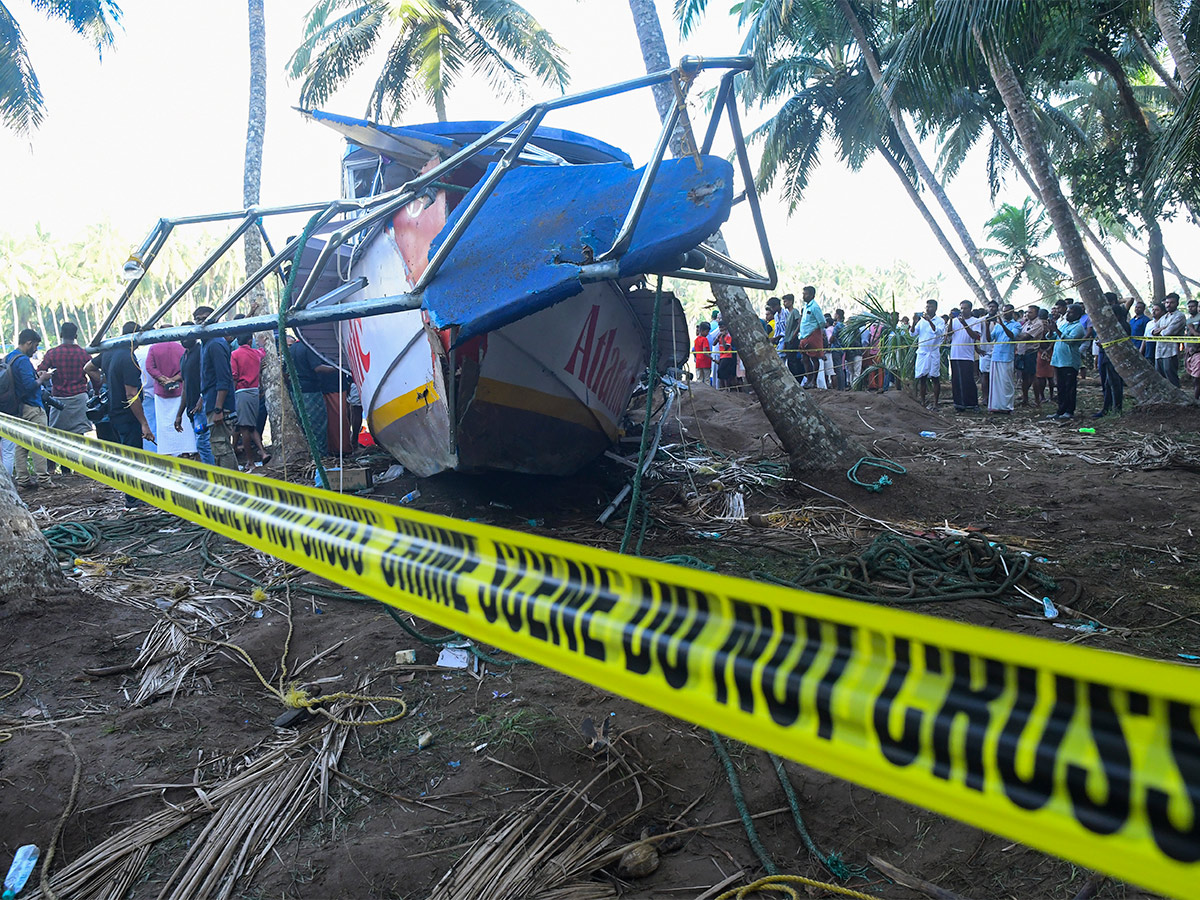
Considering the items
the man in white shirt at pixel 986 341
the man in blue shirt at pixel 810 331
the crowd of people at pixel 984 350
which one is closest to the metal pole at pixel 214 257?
Answer: the crowd of people at pixel 984 350

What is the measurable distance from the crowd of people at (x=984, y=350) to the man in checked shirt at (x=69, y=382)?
849 centimetres

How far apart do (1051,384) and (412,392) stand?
41.0 feet

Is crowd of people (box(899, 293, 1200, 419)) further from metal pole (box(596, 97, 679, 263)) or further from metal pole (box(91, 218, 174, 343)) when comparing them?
metal pole (box(91, 218, 174, 343))

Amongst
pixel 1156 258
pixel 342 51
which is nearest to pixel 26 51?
pixel 342 51

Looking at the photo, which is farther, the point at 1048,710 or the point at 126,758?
the point at 126,758

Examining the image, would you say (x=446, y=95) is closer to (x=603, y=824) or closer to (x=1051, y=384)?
(x=1051, y=384)

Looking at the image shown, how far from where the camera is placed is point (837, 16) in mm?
16172

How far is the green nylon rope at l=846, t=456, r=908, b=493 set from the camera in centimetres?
617

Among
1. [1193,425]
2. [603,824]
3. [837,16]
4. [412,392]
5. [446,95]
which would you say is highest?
[837,16]

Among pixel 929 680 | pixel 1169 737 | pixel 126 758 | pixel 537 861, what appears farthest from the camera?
pixel 126 758

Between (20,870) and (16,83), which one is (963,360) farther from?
(16,83)

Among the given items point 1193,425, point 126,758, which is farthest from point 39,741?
point 1193,425

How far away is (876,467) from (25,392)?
8.80m

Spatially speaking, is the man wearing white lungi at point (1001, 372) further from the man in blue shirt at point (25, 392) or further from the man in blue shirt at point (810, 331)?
the man in blue shirt at point (25, 392)
